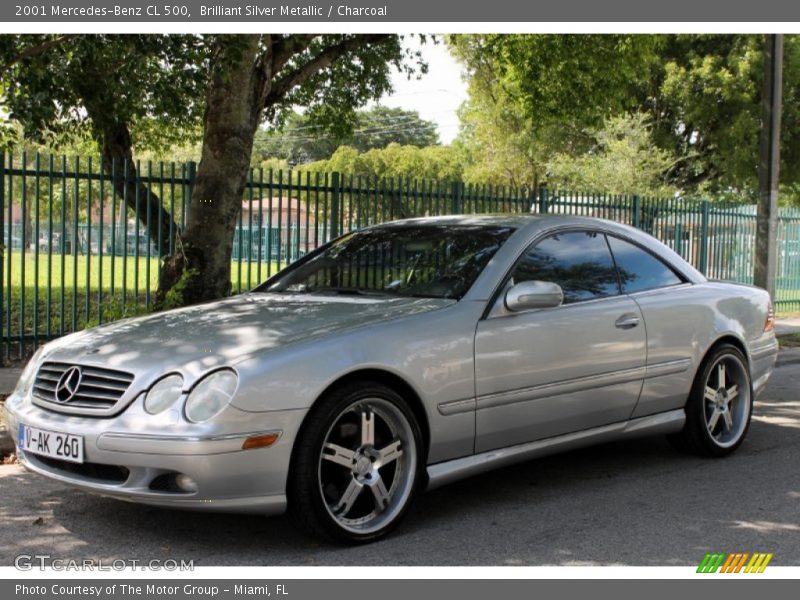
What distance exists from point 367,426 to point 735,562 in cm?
177

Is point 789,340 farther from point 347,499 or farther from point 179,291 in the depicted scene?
point 347,499

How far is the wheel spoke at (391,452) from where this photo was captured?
4617 mm

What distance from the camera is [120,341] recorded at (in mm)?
4711

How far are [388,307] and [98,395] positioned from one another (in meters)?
1.51

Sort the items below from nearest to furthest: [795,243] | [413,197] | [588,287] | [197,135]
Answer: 1. [588,287]
2. [413,197]
3. [197,135]
4. [795,243]

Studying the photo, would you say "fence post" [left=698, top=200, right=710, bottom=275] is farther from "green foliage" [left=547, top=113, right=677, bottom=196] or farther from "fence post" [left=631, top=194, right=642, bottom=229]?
"green foliage" [left=547, top=113, right=677, bottom=196]

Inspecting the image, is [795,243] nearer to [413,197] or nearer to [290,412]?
[413,197]

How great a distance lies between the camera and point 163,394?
13.8ft

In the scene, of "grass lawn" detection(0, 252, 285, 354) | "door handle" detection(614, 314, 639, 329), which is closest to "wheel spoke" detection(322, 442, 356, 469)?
"door handle" detection(614, 314, 639, 329)

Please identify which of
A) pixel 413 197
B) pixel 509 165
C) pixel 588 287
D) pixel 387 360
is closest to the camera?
pixel 387 360

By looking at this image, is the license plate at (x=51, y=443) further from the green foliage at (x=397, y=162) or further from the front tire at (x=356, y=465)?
the green foliage at (x=397, y=162)

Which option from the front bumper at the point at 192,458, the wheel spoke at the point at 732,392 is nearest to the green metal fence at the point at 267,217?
the front bumper at the point at 192,458

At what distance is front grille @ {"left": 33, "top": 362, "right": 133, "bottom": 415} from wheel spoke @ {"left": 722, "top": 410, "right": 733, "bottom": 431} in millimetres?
4126

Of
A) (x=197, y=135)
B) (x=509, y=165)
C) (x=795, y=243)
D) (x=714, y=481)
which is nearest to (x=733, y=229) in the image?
(x=795, y=243)
